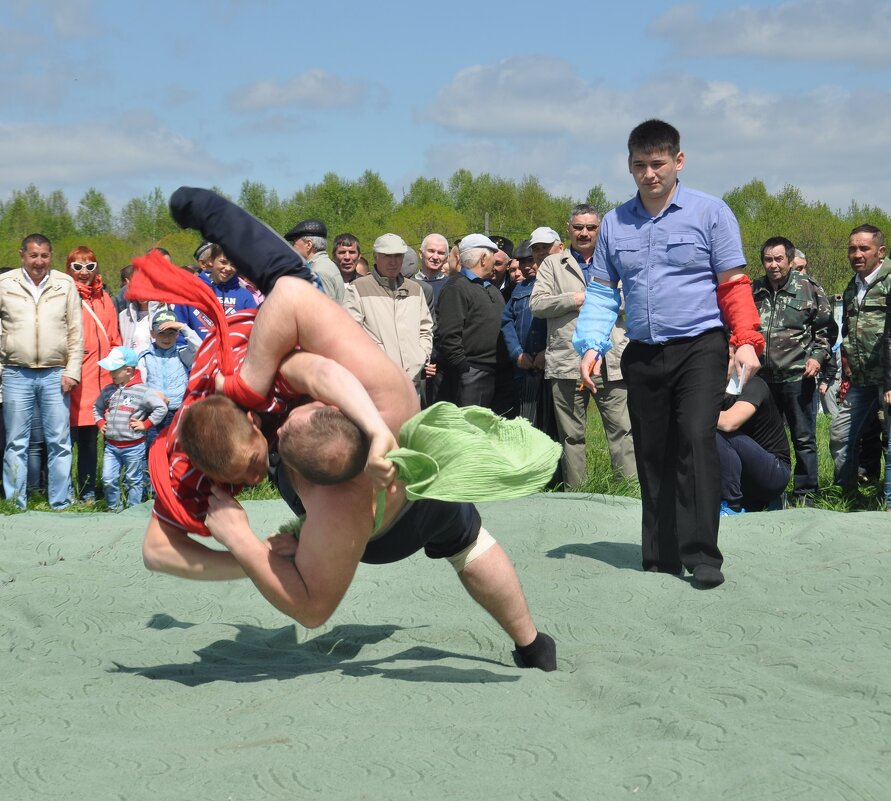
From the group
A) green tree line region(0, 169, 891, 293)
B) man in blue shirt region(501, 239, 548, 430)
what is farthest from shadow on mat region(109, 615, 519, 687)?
green tree line region(0, 169, 891, 293)

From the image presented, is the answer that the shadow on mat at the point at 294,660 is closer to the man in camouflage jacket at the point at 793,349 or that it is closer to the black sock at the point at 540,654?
the black sock at the point at 540,654

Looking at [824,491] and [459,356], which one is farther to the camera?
[459,356]

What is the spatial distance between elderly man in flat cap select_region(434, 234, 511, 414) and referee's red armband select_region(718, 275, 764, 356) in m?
2.97

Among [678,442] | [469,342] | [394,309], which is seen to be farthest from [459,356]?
[678,442]

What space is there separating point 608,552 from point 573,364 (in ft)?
6.19

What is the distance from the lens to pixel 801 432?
22.9 ft

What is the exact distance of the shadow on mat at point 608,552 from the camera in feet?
16.1

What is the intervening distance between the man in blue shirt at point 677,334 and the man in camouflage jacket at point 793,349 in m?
2.47

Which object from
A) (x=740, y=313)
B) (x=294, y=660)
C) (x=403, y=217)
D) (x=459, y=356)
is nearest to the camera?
(x=294, y=660)

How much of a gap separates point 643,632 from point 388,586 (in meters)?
1.13

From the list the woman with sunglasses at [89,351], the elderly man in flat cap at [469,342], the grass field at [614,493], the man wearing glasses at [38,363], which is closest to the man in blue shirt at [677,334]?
the grass field at [614,493]

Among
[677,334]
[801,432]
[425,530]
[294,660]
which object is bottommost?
[294,660]

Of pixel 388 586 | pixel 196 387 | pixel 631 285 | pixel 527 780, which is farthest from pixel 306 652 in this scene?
pixel 631 285

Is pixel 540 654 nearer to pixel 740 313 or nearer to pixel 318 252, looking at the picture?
pixel 740 313
